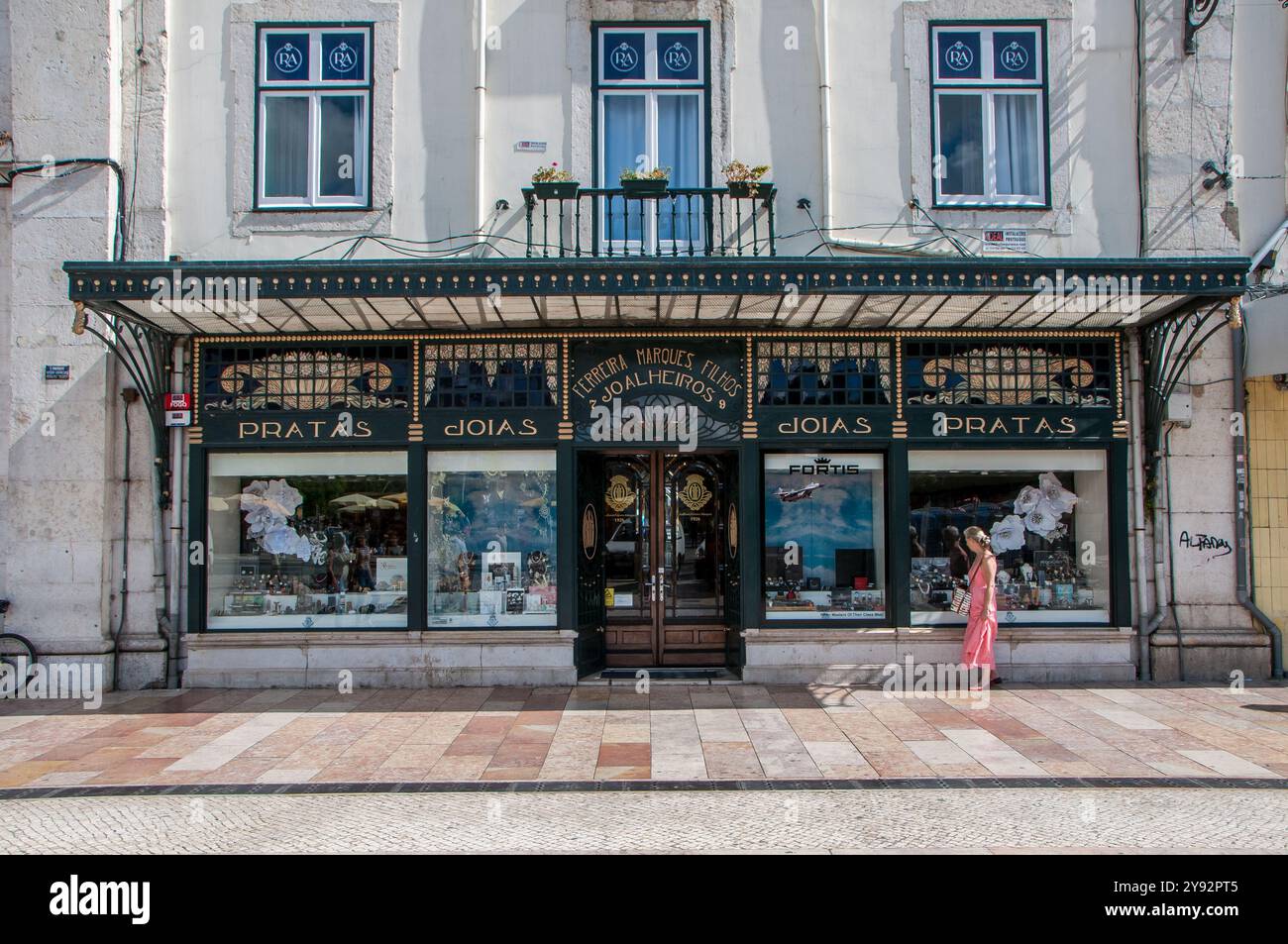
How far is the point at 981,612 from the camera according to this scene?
10039 millimetres

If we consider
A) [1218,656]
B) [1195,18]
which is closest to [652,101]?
[1195,18]

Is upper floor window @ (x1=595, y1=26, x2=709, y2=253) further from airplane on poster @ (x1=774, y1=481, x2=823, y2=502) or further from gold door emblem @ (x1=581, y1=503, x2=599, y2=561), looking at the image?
gold door emblem @ (x1=581, y1=503, x2=599, y2=561)

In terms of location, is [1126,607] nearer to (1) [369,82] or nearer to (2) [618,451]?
(2) [618,451]

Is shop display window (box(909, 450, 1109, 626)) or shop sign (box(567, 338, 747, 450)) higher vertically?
shop sign (box(567, 338, 747, 450))

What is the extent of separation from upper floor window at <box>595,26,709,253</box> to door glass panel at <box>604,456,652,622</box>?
11.5ft

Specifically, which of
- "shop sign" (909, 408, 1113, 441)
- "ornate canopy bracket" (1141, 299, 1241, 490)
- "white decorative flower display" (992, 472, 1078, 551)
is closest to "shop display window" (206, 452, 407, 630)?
"shop sign" (909, 408, 1113, 441)

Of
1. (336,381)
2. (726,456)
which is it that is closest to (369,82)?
(336,381)

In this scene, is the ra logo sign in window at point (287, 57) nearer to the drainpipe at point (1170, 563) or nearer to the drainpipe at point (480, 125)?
the drainpipe at point (480, 125)

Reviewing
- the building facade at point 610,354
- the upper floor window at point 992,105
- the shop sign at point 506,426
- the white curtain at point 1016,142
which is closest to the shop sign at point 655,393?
the building facade at point 610,354

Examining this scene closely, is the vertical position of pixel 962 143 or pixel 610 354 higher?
pixel 962 143

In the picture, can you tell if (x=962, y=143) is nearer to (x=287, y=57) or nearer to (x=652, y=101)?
(x=652, y=101)

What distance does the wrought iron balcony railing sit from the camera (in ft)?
35.0

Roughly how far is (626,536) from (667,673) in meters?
1.75

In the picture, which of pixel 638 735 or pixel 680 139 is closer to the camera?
pixel 638 735
